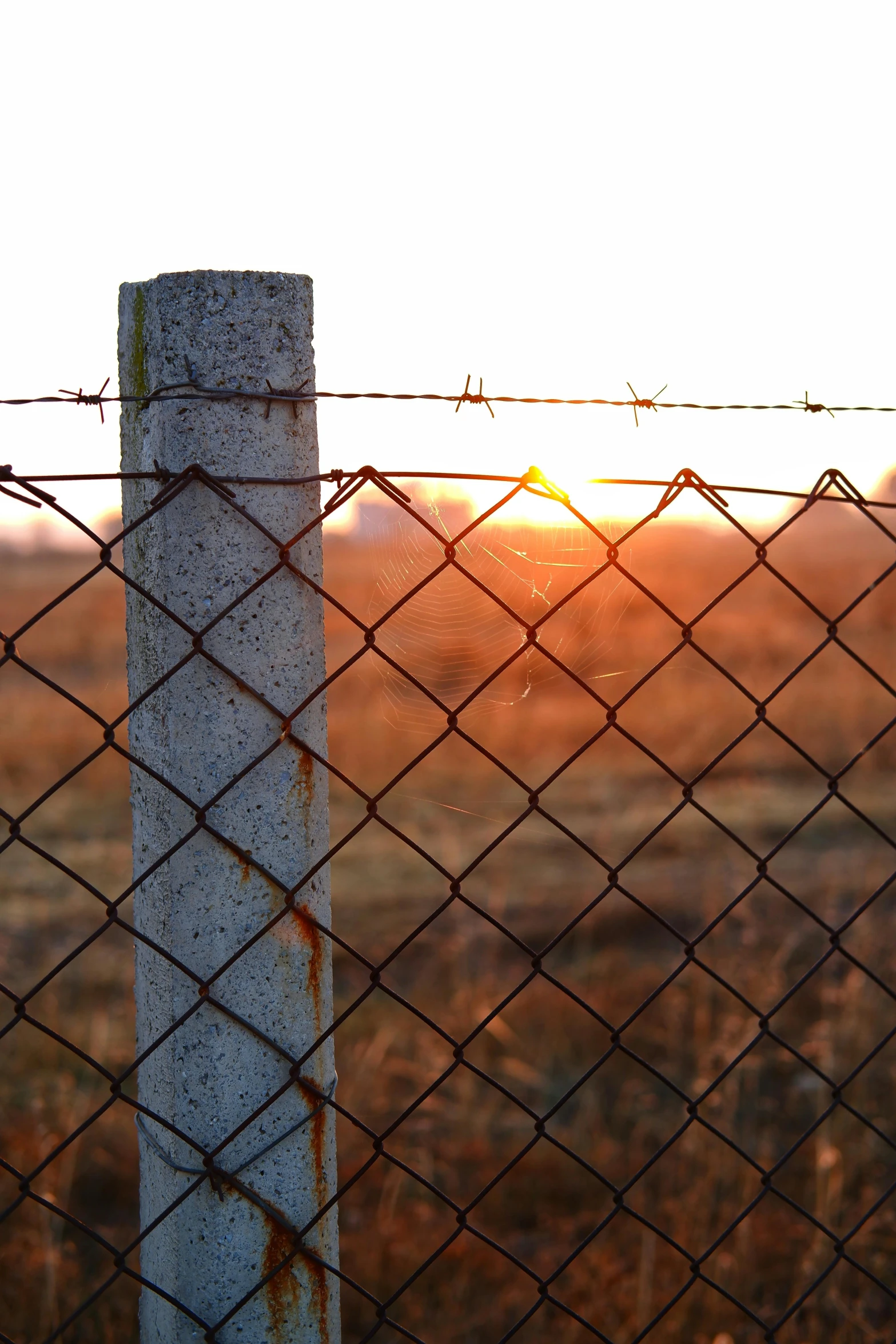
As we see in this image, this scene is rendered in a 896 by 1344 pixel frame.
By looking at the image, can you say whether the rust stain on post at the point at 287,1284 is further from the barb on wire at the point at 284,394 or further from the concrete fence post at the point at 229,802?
the barb on wire at the point at 284,394

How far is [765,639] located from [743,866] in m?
7.42

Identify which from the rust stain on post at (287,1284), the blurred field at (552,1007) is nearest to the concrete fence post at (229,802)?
the rust stain on post at (287,1284)

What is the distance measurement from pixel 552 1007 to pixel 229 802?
3.00m

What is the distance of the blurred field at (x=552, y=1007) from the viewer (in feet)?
7.18

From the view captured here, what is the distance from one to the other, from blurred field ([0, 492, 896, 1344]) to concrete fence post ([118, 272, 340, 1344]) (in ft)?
0.71

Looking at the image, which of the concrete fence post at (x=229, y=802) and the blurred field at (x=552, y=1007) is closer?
the concrete fence post at (x=229, y=802)

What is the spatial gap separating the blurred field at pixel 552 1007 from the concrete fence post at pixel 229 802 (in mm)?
215

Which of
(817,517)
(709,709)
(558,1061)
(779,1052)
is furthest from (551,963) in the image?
(817,517)

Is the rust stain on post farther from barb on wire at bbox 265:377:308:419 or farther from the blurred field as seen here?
barb on wire at bbox 265:377:308:419

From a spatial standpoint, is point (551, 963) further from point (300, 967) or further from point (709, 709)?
point (709, 709)

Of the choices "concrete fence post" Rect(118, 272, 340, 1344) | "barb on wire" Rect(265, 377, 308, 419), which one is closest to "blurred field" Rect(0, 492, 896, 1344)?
"concrete fence post" Rect(118, 272, 340, 1344)

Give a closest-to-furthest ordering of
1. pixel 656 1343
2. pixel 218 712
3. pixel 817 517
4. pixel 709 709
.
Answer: pixel 218 712, pixel 656 1343, pixel 709 709, pixel 817 517

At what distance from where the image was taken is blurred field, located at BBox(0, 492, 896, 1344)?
2.19 metres

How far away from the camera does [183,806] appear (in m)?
1.03
